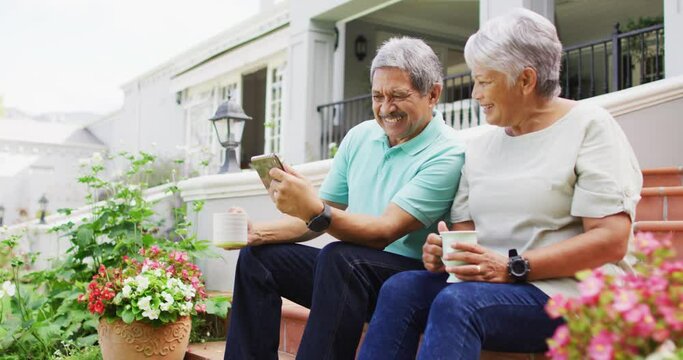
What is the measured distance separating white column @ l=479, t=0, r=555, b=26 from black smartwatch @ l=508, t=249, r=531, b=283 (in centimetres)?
449

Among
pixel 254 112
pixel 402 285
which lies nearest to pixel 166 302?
pixel 402 285

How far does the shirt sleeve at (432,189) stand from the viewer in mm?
2023

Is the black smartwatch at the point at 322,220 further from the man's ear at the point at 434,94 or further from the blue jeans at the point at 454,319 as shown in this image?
the man's ear at the point at 434,94

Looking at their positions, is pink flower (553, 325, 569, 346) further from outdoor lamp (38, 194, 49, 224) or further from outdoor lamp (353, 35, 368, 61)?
outdoor lamp (38, 194, 49, 224)

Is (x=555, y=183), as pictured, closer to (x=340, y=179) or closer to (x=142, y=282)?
(x=340, y=179)

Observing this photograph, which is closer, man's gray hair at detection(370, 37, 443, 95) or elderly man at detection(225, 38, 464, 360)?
elderly man at detection(225, 38, 464, 360)

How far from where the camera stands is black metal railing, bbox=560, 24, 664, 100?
5.25 m

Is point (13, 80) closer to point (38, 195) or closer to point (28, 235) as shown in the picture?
point (38, 195)

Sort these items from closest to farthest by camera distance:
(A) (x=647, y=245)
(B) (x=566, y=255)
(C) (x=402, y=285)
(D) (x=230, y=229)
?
1. (A) (x=647, y=245)
2. (B) (x=566, y=255)
3. (C) (x=402, y=285)
4. (D) (x=230, y=229)

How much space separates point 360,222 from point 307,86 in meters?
6.67

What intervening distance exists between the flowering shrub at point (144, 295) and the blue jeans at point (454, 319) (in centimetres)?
140

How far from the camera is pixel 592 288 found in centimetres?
Answer: 92

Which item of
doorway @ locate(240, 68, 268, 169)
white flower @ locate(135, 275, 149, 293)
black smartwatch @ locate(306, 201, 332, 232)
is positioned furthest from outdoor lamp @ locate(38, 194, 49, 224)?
black smartwatch @ locate(306, 201, 332, 232)

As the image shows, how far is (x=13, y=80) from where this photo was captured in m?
26.3
